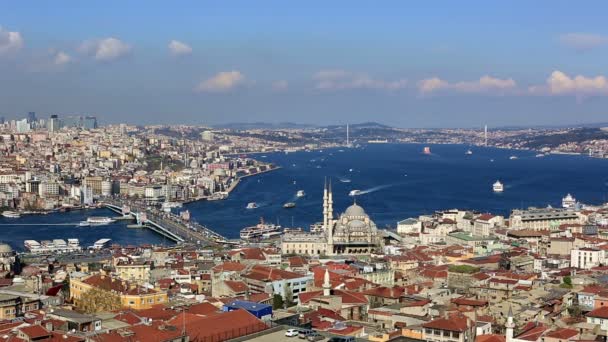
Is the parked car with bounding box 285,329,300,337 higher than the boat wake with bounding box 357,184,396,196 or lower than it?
higher

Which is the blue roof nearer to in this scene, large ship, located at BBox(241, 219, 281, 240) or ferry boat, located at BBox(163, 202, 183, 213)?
large ship, located at BBox(241, 219, 281, 240)

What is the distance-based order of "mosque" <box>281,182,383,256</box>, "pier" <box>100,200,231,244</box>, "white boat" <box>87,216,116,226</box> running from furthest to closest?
"white boat" <box>87,216,116,226</box>
"pier" <box>100,200,231,244</box>
"mosque" <box>281,182,383,256</box>

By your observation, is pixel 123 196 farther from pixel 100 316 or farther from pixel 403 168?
pixel 100 316

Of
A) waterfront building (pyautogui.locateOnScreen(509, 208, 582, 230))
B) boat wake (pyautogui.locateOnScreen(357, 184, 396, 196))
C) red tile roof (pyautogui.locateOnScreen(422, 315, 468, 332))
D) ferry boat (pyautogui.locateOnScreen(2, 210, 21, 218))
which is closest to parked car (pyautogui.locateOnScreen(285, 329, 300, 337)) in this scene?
red tile roof (pyautogui.locateOnScreen(422, 315, 468, 332))

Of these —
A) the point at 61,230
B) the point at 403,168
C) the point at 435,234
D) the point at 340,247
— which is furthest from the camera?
the point at 403,168

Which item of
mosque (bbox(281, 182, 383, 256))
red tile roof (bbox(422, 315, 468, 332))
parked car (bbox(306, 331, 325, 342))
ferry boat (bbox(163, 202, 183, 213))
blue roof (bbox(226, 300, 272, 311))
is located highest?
parked car (bbox(306, 331, 325, 342))

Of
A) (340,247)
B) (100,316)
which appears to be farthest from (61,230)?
(100,316)
